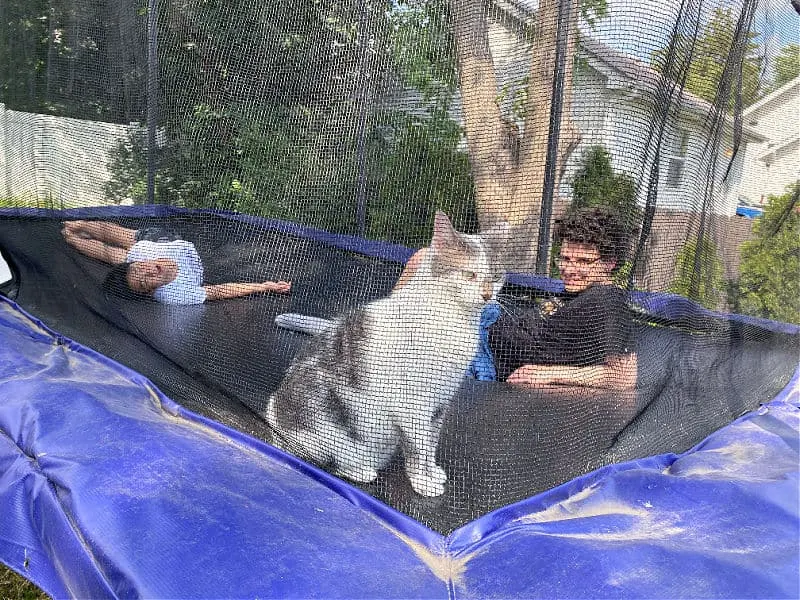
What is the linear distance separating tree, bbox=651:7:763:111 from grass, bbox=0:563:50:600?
2374 millimetres

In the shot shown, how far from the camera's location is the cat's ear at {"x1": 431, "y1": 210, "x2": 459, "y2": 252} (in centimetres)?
156

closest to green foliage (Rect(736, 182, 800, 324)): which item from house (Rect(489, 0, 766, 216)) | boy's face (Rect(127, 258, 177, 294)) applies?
house (Rect(489, 0, 766, 216))

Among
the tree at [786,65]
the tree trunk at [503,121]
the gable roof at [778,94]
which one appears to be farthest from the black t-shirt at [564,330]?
the tree at [786,65]

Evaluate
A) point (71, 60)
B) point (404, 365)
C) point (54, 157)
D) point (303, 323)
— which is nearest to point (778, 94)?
point (404, 365)

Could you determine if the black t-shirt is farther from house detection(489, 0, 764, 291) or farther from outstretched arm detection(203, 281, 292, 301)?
outstretched arm detection(203, 281, 292, 301)

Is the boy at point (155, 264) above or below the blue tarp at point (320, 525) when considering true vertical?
above

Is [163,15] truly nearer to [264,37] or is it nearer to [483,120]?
[264,37]

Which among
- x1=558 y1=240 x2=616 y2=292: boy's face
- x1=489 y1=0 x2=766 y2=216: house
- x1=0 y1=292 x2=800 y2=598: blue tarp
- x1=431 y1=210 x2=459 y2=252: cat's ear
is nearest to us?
x1=0 y1=292 x2=800 y2=598: blue tarp

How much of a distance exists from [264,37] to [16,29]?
1.58 metres

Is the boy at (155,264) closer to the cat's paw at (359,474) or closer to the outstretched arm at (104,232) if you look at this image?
the outstretched arm at (104,232)

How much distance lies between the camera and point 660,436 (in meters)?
1.77

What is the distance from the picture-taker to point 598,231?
5.40 ft

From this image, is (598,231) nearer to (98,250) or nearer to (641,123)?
(641,123)

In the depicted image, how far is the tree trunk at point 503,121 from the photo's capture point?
1.49m
